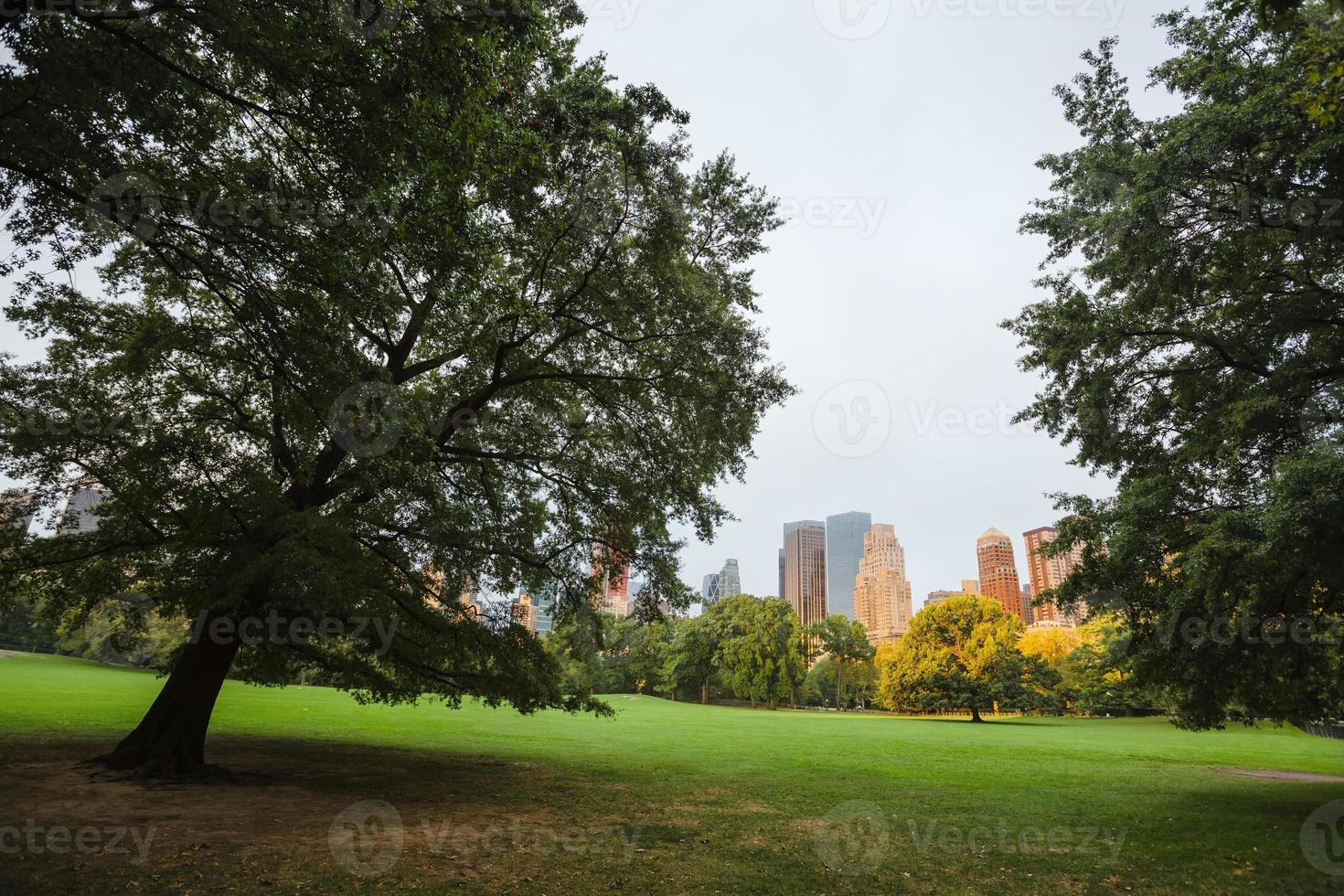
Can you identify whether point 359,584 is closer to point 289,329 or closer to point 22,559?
point 289,329

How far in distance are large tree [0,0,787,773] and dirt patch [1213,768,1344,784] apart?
1617 cm

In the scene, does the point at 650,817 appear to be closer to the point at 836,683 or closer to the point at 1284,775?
the point at 1284,775

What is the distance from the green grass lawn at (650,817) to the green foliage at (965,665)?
88.2 feet

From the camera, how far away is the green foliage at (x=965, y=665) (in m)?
45.1

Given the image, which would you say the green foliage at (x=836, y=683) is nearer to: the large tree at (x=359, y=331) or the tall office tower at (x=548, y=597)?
the tall office tower at (x=548, y=597)

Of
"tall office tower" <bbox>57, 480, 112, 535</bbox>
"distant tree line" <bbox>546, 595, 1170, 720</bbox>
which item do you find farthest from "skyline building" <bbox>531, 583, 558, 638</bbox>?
"tall office tower" <bbox>57, 480, 112, 535</bbox>

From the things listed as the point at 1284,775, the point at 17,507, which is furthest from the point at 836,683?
the point at 17,507

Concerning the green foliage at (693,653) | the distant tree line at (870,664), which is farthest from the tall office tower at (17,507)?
the green foliage at (693,653)

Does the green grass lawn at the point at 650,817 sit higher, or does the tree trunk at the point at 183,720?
the tree trunk at the point at 183,720

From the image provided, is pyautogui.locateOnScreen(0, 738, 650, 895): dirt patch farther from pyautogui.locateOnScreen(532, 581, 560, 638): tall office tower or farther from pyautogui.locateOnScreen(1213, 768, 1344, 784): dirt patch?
pyautogui.locateOnScreen(1213, 768, 1344, 784): dirt patch

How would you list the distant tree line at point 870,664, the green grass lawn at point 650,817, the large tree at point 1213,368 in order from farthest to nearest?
the distant tree line at point 870,664 < the large tree at point 1213,368 < the green grass lawn at point 650,817

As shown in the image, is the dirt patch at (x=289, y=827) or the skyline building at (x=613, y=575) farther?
the skyline building at (x=613, y=575)

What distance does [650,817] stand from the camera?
9453 mm

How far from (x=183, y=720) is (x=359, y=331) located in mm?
7242
